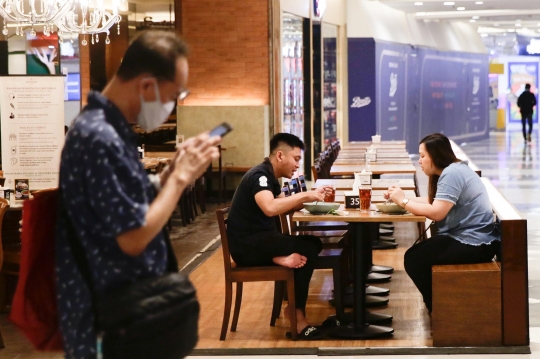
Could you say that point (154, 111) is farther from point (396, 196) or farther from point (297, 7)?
point (297, 7)

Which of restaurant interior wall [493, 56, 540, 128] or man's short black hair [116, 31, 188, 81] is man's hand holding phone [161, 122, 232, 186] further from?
restaurant interior wall [493, 56, 540, 128]

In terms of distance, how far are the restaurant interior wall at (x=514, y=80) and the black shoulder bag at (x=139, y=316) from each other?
34516mm

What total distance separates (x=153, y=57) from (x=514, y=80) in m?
35.2

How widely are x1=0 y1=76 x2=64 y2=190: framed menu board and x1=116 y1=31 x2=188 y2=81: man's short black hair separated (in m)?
4.78

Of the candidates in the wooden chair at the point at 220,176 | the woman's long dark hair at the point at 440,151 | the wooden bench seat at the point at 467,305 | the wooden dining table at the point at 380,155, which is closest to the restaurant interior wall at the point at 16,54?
the wooden chair at the point at 220,176

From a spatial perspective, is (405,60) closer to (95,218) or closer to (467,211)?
(467,211)

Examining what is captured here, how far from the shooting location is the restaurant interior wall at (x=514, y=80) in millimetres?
35531

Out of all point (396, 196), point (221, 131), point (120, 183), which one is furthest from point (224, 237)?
point (120, 183)

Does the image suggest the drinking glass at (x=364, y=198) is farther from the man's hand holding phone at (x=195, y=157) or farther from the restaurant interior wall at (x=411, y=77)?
the restaurant interior wall at (x=411, y=77)

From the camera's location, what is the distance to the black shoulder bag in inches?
84.7

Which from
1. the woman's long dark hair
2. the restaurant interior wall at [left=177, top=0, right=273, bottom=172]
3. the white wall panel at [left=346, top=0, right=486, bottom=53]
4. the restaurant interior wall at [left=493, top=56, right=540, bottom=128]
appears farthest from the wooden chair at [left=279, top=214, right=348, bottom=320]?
the restaurant interior wall at [left=493, top=56, right=540, bottom=128]

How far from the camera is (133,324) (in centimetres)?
216

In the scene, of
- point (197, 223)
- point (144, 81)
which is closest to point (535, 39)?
point (197, 223)

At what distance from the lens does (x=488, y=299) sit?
4.93m
